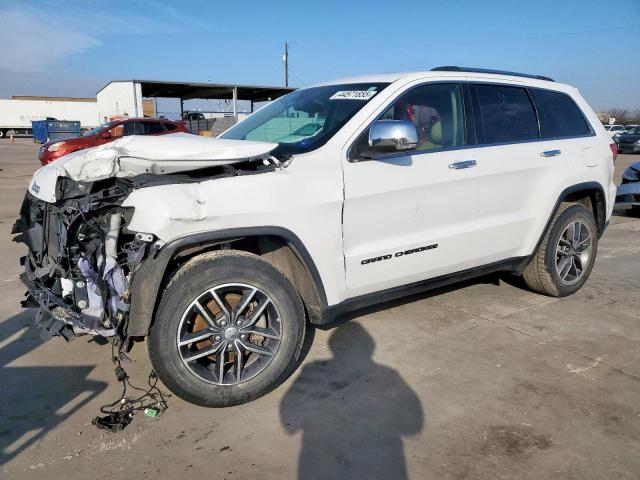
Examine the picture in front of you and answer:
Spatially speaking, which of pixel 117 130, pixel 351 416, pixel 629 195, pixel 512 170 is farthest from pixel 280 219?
pixel 117 130

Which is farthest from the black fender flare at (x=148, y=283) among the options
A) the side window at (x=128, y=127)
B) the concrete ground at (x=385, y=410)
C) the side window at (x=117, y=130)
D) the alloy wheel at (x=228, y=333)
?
the side window at (x=128, y=127)

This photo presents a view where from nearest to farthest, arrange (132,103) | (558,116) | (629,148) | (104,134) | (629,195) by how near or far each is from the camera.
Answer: (558,116), (629,195), (104,134), (629,148), (132,103)

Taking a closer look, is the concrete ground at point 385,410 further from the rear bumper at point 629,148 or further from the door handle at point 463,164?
the rear bumper at point 629,148

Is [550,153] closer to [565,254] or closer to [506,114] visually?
[506,114]

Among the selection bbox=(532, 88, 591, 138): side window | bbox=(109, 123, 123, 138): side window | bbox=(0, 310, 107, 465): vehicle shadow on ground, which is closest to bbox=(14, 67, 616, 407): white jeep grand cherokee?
bbox=(532, 88, 591, 138): side window

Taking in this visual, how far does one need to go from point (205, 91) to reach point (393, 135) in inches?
1413

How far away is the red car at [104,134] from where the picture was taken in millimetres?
15552

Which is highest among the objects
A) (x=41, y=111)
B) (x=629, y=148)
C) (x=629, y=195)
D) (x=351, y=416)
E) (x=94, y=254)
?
(x=41, y=111)

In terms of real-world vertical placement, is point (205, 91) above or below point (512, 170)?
above

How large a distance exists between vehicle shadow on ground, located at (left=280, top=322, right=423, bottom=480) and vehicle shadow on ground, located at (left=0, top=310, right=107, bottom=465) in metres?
1.26

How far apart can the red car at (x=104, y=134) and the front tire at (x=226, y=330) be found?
12.3 metres

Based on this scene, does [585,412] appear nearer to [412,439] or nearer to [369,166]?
[412,439]

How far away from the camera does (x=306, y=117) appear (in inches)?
149

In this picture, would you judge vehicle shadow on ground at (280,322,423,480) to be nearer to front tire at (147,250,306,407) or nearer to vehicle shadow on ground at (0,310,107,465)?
front tire at (147,250,306,407)
